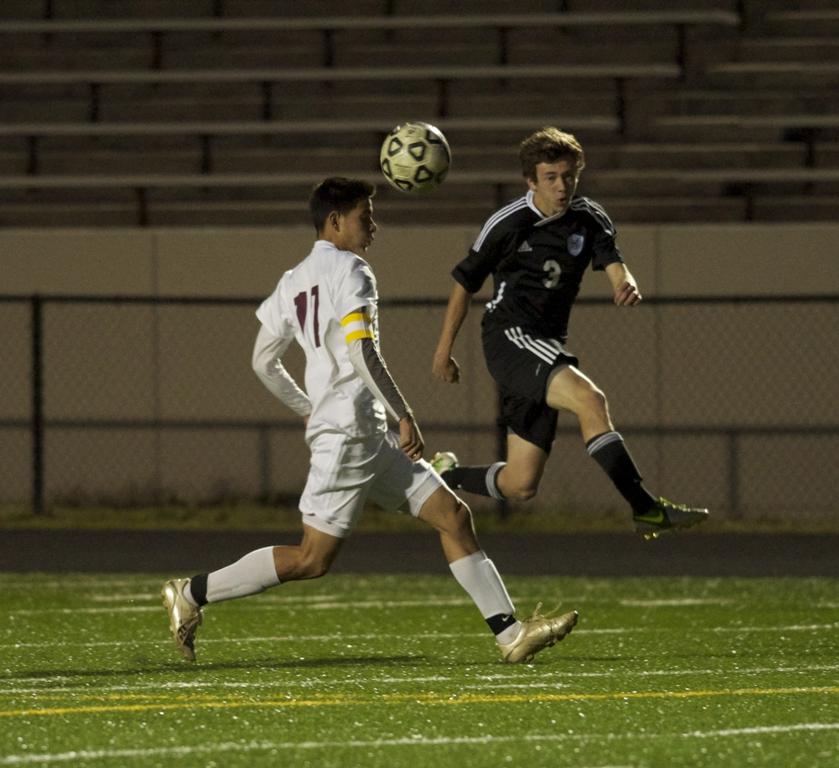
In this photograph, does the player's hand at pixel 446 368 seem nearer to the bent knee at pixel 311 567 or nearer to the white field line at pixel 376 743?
the bent knee at pixel 311 567

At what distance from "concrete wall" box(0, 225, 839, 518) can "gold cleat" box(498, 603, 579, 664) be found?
8.79m

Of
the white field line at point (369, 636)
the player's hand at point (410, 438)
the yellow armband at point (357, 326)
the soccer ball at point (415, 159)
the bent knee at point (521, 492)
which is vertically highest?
the soccer ball at point (415, 159)

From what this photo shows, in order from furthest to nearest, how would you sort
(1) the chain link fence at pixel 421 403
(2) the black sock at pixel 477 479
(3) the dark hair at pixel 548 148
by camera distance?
(1) the chain link fence at pixel 421 403 → (2) the black sock at pixel 477 479 → (3) the dark hair at pixel 548 148

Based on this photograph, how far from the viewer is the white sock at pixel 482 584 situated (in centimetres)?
840

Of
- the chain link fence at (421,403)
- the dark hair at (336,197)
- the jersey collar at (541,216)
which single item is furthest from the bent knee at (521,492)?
the chain link fence at (421,403)

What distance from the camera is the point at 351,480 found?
823cm

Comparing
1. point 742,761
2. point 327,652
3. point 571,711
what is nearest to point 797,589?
point 327,652

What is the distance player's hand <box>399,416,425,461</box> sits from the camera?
7891mm

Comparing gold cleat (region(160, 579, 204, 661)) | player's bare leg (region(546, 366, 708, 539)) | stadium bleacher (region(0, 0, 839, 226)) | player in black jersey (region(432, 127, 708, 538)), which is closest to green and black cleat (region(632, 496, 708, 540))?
player's bare leg (region(546, 366, 708, 539))

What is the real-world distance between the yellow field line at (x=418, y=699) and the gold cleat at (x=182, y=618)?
4.01 ft

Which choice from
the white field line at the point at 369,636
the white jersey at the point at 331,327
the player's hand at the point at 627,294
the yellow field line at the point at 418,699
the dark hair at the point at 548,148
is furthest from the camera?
the white field line at the point at 369,636

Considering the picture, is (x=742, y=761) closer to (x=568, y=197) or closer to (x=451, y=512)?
(x=451, y=512)

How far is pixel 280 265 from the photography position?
18.0 m

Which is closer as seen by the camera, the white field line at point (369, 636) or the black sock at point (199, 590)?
the black sock at point (199, 590)
